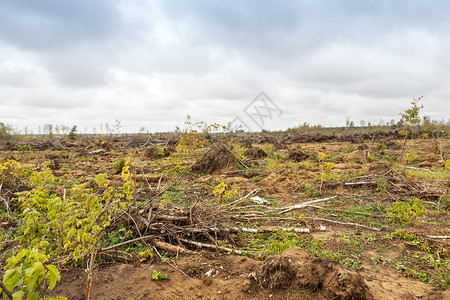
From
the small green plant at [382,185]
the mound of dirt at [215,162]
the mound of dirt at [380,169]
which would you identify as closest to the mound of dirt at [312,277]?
the small green plant at [382,185]

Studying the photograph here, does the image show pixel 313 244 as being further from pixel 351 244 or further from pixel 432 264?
pixel 432 264

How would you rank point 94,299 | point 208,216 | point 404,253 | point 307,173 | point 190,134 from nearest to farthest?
point 94,299 < point 404,253 < point 208,216 < point 307,173 < point 190,134

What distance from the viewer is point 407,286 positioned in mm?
2533

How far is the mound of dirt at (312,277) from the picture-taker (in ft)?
7.38

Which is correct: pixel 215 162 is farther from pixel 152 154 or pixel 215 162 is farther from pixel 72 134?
pixel 72 134

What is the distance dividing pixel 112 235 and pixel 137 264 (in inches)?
26.9

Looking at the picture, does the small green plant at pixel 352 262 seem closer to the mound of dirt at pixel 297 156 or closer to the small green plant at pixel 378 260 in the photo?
the small green plant at pixel 378 260

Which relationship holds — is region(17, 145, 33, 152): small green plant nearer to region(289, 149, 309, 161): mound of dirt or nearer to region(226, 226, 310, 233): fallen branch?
region(289, 149, 309, 161): mound of dirt

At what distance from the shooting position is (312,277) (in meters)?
2.38

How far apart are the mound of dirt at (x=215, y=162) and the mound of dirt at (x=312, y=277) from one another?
5.93 m

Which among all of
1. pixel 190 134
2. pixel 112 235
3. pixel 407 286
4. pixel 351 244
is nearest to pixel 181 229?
pixel 112 235

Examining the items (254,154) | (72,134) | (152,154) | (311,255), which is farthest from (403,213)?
(72,134)

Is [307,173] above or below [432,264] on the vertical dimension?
→ above

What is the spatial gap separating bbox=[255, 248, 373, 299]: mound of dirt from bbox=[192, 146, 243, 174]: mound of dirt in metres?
5.93
